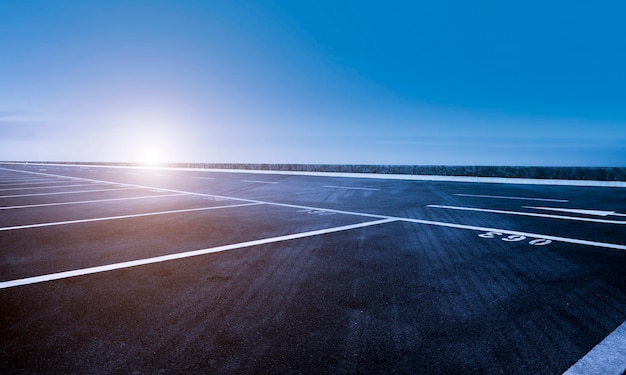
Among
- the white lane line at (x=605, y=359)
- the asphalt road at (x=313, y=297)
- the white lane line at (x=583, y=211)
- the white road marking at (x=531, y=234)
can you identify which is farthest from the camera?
the white lane line at (x=583, y=211)

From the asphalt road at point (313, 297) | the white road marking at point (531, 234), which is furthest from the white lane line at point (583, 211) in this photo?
Result: the white road marking at point (531, 234)

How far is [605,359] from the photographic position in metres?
2.52

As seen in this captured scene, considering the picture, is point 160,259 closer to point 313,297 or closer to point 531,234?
point 313,297

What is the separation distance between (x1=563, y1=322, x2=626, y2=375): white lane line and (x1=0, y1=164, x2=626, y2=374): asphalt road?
13 millimetres

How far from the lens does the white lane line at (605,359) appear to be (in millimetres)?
2385

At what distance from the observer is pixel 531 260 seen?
4922mm

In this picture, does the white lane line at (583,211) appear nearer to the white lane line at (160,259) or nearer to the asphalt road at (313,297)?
the asphalt road at (313,297)

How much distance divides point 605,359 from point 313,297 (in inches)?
92.9

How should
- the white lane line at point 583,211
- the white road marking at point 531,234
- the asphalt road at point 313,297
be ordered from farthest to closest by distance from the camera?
the white lane line at point 583,211, the white road marking at point 531,234, the asphalt road at point 313,297

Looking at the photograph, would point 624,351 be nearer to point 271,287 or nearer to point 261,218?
point 271,287

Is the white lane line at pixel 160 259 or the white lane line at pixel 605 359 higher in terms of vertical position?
the white lane line at pixel 605 359

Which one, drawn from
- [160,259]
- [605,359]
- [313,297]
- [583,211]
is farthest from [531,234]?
[160,259]

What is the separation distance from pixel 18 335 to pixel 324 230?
4.85 metres

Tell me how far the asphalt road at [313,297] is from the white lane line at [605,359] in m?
0.01
